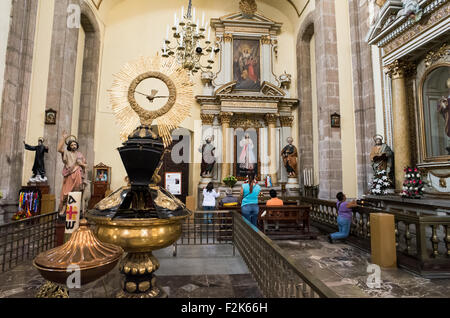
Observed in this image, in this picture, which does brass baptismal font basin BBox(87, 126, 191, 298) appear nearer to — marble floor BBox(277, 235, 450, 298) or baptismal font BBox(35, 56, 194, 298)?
baptismal font BBox(35, 56, 194, 298)

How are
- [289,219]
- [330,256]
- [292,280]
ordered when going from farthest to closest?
1. [289,219]
2. [330,256]
3. [292,280]

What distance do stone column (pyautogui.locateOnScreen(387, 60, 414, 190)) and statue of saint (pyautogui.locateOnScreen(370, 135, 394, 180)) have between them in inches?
7.2

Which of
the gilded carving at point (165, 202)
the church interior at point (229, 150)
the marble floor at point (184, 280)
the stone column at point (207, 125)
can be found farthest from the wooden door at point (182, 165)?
the gilded carving at point (165, 202)

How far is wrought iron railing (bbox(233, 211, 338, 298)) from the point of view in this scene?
1.69 meters

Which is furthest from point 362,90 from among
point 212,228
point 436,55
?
point 212,228

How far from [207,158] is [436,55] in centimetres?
805

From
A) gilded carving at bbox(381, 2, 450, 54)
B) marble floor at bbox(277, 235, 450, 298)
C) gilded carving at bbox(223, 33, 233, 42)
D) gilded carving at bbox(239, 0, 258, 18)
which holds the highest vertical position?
gilded carving at bbox(239, 0, 258, 18)

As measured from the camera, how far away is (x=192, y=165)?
12.6 m

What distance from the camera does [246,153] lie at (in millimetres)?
12250

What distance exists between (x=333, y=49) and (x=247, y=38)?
4.98 meters

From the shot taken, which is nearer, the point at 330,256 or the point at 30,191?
the point at 330,256

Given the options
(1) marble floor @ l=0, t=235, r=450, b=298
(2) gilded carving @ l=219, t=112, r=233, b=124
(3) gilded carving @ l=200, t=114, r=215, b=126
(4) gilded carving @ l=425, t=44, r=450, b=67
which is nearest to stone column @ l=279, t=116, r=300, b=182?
(2) gilded carving @ l=219, t=112, r=233, b=124
